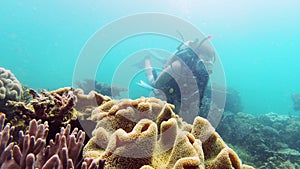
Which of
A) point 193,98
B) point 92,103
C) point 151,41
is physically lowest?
point 193,98

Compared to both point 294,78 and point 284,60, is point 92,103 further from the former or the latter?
point 284,60

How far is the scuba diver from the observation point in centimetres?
610

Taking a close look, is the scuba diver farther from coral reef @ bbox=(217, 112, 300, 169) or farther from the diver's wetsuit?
coral reef @ bbox=(217, 112, 300, 169)

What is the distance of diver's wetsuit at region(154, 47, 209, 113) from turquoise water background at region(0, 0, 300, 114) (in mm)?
93251

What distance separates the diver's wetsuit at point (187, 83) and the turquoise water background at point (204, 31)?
93251 millimetres

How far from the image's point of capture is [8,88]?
16.7 feet

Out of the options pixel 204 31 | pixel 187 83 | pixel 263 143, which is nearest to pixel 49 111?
pixel 187 83

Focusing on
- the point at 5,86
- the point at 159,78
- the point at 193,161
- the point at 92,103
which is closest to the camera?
the point at 193,161

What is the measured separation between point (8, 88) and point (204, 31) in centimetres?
10828

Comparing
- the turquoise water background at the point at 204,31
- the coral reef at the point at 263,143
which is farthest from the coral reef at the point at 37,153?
the turquoise water background at the point at 204,31

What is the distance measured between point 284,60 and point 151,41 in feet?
238

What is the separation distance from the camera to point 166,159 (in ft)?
7.24

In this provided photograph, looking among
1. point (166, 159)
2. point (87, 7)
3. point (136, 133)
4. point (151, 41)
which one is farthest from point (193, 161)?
point (87, 7)

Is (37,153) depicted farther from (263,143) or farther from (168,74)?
(263,143)
